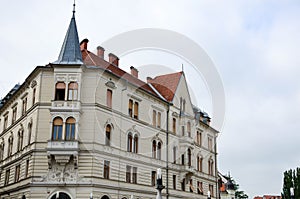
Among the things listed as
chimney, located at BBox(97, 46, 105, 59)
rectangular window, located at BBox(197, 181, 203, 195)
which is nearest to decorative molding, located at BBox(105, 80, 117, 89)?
chimney, located at BBox(97, 46, 105, 59)

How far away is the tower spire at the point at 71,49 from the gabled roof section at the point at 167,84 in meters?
15.8

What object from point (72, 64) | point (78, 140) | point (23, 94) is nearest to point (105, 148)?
point (78, 140)

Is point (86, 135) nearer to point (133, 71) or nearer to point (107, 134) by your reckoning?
point (107, 134)

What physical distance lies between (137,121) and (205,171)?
63.7ft

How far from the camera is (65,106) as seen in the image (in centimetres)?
3850

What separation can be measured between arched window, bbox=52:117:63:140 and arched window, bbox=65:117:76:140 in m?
0.65

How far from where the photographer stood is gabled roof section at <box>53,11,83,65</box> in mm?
40188

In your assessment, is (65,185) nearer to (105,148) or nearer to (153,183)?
(105,148)

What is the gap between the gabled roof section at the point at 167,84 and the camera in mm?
53688

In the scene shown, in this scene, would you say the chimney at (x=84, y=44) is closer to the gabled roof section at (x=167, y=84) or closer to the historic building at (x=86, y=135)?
the historic building at (x=86, y=135)

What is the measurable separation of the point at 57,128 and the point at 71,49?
811 centimetres

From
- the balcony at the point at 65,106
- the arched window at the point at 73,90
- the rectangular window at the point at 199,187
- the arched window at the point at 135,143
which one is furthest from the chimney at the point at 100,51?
the rectangular window at the point at 199,187

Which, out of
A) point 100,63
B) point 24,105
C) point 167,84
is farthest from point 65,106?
point 167,84

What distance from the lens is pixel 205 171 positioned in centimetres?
6031
